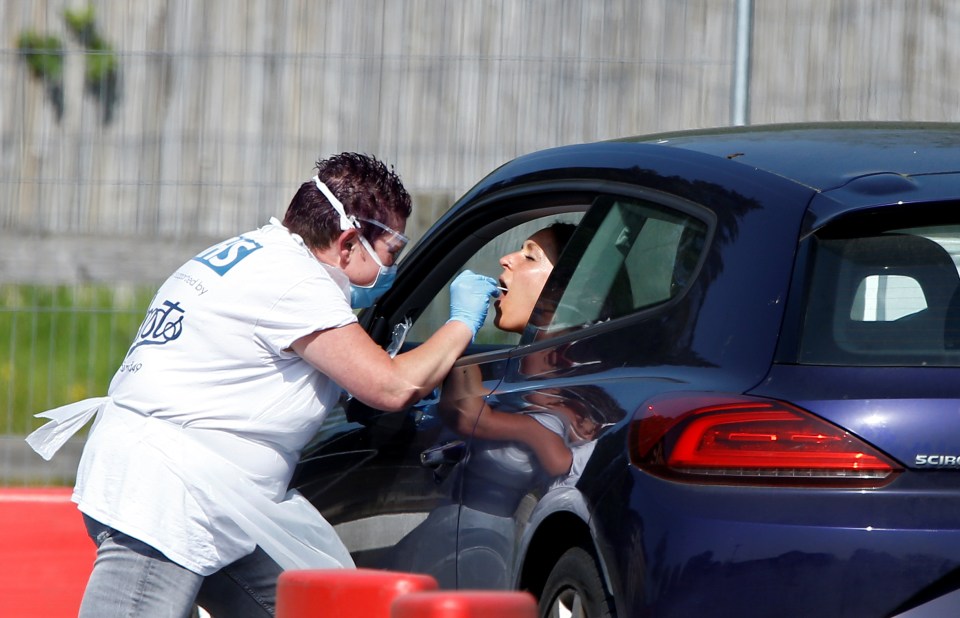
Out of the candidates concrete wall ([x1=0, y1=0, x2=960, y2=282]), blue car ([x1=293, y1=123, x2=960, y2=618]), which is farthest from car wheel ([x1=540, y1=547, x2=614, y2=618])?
concrete wall ([x1=0, y1=0, x2=960, y2=282])

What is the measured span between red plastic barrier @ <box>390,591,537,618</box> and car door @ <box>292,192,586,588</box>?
1274 mm

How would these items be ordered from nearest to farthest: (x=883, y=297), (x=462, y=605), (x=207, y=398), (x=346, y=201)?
1. (x=462, y=605)
2. (x=883, y=297)
3. (x=207, y=398)
4. (x=346, y=201)

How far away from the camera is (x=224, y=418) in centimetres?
352

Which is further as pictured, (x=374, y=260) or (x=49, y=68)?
(x=49, y=68)

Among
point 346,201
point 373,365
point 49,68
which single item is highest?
point 49,68

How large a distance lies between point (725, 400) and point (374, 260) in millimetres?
1309

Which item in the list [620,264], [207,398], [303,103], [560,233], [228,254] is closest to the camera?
[620,264]

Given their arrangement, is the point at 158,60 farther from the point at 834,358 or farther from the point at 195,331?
the point at 834,358

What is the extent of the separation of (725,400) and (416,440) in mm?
1178

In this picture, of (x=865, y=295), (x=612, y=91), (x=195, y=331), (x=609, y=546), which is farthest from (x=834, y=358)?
(x=612, y=91)

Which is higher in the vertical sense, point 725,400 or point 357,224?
point 357,224

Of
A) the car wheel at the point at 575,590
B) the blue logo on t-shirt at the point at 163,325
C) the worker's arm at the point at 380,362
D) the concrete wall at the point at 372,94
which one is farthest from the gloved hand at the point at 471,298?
the concrete wall at the point at 372,94

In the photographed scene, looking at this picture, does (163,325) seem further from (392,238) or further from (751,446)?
(751,446)

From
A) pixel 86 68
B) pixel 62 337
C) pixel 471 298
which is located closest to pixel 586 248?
pixel 471 298
